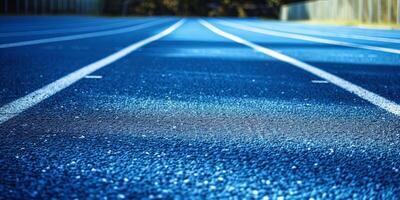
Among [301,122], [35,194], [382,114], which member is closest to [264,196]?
[35,194]

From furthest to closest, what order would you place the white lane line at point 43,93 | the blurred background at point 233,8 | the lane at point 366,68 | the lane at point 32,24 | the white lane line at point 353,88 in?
the blurred background at point 233,8 < the lane at point 32,24 < the lane at point 366,68 < the white lane line at point 353,88 < the white lane line at point 43,93

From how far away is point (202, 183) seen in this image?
1.50 meters

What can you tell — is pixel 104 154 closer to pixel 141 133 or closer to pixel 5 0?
pixel 141 133

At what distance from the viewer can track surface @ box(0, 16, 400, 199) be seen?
1.48 metres

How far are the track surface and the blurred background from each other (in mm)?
18331

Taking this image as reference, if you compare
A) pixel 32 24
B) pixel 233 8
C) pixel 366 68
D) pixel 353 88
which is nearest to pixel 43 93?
pixel 353 88

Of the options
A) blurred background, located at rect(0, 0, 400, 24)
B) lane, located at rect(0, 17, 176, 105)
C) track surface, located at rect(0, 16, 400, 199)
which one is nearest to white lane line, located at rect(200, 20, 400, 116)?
track surface, located at rect(0, 16, 400, 199)

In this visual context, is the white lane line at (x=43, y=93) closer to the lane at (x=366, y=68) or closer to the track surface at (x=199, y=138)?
the track surface at (x=199, y=138)

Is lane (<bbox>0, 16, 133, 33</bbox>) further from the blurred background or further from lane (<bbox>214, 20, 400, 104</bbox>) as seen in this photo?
the blurred background

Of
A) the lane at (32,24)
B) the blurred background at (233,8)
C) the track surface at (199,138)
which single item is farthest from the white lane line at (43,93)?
the blurred background at (233,8)

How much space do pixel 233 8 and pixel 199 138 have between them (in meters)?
86.4

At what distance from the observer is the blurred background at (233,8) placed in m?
24.0

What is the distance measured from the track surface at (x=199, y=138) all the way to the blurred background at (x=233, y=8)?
18.3 metres

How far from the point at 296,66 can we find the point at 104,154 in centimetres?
355
